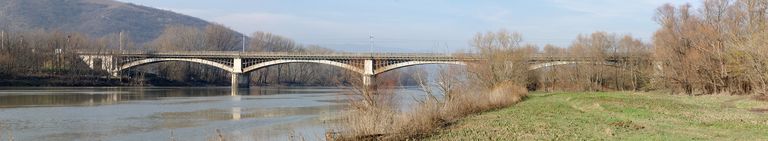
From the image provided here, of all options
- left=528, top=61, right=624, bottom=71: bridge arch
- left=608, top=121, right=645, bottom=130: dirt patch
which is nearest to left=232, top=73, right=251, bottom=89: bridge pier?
left=528, top=61, right=624, bottom=71: bridge arch

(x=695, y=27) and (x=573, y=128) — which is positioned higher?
(x=695, y=27)

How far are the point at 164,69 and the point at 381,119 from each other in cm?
9876

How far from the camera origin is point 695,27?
54219 millimetres

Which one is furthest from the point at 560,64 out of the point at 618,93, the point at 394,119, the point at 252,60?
the point at 394,119

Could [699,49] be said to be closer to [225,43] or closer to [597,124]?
[597,124]

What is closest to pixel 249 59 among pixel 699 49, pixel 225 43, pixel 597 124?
pixel 225 43

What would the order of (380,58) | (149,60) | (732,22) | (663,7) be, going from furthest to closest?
1. (149,60)
2. (380,58)
3. (663,7)
4. (732,22)

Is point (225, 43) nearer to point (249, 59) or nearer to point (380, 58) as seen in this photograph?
point (249, 59)

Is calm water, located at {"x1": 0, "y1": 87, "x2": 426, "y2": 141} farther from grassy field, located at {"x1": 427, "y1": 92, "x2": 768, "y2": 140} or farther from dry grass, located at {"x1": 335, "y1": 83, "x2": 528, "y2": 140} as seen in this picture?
grassy field, located at {"x1": 427, "y1": 92, "x2": 768, "y2": 140}

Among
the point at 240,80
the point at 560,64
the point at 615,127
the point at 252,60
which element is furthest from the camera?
the point at 252,60

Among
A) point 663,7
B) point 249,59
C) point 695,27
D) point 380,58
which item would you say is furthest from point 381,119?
point 249,59

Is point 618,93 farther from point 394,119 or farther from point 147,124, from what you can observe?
point 394,119

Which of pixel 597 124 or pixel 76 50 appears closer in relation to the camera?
pixel 597 124

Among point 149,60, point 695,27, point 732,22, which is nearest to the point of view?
point 732,22
